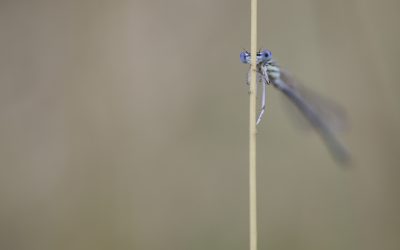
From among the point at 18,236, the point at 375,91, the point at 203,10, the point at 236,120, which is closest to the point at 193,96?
the point at 236,120

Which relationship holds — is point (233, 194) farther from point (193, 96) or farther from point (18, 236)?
point (18, 236)

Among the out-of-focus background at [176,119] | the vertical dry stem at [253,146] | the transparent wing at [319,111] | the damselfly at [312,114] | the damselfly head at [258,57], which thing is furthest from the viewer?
the out-of-focus background at [176,119]

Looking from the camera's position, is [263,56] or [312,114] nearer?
[263,56]

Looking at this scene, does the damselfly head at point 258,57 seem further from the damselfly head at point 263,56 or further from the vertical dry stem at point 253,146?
the vertical dry stem at point 253,146

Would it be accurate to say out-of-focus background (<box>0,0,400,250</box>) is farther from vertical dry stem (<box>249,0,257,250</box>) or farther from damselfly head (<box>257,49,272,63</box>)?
vertical dry stem (<box>249,0,257,250</box>)

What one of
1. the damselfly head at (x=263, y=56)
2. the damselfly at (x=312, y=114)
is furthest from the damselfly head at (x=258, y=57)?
the damselfly at (x=312, y=114)

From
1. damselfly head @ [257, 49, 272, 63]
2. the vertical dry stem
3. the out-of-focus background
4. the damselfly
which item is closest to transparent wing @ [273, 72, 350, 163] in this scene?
the damselfly

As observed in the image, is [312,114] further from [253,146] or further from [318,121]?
[253,146]

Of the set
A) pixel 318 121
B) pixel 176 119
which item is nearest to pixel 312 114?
pixel 318 121
